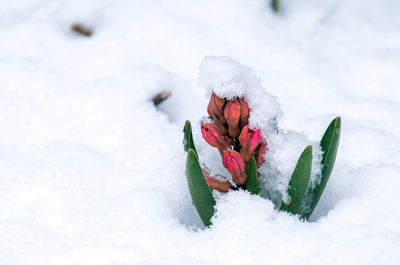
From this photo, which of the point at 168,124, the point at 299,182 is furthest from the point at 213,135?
the point at 168,124

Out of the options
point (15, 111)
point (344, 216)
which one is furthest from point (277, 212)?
point (15, 111)

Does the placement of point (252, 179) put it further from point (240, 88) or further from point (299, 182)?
point (240, 88)

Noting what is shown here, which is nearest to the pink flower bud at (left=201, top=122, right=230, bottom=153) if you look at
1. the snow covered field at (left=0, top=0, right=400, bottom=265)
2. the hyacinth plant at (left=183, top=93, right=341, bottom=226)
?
the hyacinth plant at (left=183, top=93, right=341, bottom=226)

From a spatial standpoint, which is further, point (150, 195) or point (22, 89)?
point (22, 89)

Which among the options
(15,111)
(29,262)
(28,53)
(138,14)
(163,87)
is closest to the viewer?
(29,262)

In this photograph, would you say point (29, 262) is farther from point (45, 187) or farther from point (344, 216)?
point (344, 216)

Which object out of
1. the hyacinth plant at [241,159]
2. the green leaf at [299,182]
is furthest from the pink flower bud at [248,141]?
the green leaf at [299,182]
